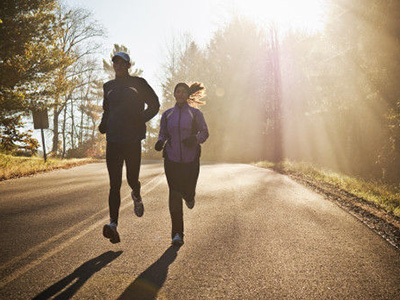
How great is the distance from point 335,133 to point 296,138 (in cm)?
702

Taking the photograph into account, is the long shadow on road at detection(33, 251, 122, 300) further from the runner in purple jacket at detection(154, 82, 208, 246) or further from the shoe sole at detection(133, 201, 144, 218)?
the runner in purple jacket at detection(154, 82, 208, 246)

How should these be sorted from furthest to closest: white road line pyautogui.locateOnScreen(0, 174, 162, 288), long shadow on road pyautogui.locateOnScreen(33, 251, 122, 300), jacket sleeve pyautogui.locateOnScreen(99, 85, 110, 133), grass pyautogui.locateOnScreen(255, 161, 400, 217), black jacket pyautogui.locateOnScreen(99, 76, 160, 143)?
grass pyautogui.locateOnScreen(255, 161, 400, 217), jacket sleeve pyautogui.locateOnScreen(99, 85, 110, 133), black jacket pyautogui.locateOnScreen(99, 76, 160, 143), white road line pyautogui.locateOnScreen(0, 174, 162, 288), long shadow on road pyautogui.locateOnScreen(33, 251, 122, 300)

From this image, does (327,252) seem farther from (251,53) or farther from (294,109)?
(251,53)

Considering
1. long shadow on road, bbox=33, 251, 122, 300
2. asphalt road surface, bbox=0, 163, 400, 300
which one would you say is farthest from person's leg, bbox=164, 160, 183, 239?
long shadow on road, bbox=33, 251, 122, 300

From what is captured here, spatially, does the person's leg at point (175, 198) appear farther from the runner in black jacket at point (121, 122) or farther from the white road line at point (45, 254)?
the white road line at point (45, 254)

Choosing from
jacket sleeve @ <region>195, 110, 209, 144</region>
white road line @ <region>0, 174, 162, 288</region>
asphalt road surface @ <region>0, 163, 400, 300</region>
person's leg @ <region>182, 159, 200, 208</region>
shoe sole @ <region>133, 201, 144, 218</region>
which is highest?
jacket sleeve @ <region>195, 110, 209, 144</region>

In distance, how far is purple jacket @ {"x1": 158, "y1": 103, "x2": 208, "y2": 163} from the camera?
→ 398 cm

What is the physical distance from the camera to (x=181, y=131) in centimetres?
400

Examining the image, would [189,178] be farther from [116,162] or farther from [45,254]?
[45,254]

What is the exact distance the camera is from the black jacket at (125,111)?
379cm

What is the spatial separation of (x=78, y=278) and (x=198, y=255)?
1.31 m

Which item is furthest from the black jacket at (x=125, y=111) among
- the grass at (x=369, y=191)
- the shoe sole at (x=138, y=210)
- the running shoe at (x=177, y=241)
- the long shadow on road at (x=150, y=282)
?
the grass at (x=369, y=191)

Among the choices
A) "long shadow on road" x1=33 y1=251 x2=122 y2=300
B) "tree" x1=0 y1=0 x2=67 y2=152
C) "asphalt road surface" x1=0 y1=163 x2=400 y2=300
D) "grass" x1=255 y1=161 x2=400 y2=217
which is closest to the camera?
"long shadow on road" x1=33 y1=251 x2=122 y2=300

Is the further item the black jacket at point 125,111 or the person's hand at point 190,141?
the person's hand at point 190,141
